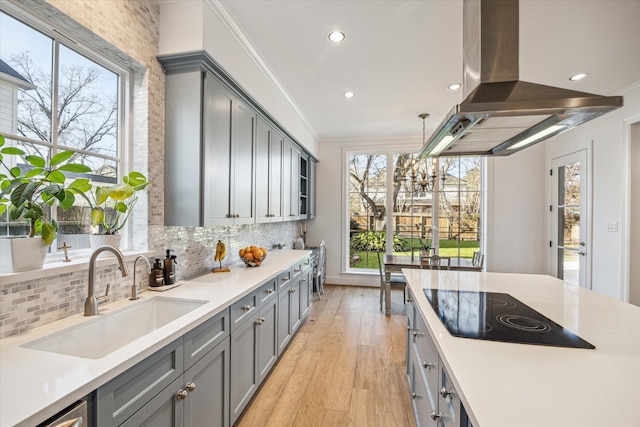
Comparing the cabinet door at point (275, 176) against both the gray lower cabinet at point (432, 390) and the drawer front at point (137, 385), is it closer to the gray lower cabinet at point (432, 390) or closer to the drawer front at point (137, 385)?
the gray lower cabinet at point (432, 390)

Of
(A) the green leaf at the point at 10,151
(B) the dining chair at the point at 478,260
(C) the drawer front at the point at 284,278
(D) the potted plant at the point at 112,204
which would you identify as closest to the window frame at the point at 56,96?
(D) the potted plant at the point at 112,204

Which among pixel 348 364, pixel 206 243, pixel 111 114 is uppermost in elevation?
pixel 111 114

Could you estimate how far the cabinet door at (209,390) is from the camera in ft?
4.32

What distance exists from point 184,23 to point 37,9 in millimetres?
773

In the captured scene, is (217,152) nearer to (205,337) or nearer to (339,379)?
(205,337)

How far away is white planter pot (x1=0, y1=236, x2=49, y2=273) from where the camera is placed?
1143 mm

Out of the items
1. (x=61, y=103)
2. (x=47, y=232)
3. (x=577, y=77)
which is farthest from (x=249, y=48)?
(x=577, y=77)

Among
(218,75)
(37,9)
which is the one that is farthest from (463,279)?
(37,9)

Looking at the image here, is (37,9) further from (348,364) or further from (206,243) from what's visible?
(348,364)

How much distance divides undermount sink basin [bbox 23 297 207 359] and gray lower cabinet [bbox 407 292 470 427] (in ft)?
3.99

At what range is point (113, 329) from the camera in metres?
1.42

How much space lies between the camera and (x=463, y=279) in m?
2.13

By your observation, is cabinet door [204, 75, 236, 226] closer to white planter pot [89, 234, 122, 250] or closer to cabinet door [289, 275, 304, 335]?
white planter pot [89, 234, 122, 250]

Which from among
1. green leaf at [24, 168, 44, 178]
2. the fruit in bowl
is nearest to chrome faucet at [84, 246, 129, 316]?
green leaf at [24, 168, 44, 178]
